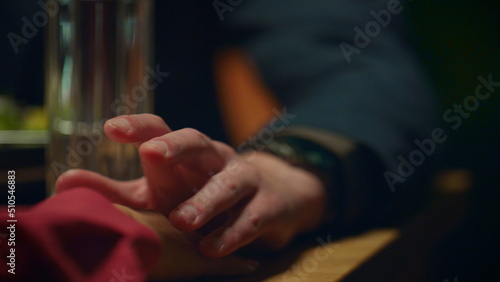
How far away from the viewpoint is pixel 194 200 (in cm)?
22

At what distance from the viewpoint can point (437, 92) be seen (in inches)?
22.9

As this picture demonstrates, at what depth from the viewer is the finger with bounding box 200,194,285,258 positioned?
0.74ft

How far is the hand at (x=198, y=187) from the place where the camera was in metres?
0.21

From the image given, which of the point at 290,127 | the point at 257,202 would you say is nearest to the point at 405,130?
the point at 290,127

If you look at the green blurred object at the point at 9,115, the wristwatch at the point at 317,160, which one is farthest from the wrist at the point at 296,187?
the green blurred object at the point at 9,115
